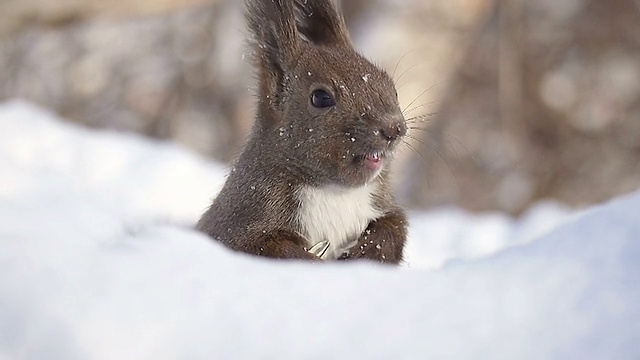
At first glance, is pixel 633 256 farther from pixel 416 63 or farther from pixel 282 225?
pixel 416 63

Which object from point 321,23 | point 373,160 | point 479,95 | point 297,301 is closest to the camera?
point 297,301

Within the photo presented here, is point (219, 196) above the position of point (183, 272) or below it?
above

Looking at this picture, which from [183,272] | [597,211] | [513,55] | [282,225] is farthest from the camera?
[513,55]

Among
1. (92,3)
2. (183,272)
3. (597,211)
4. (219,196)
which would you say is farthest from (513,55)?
(183,272)

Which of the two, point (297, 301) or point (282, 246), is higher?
point (282, 246)

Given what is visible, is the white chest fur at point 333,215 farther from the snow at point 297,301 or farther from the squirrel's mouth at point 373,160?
the snow at point 297,301

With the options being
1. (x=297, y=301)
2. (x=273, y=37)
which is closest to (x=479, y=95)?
(x=273, y=37)

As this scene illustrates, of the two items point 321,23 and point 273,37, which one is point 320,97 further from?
point 321,23

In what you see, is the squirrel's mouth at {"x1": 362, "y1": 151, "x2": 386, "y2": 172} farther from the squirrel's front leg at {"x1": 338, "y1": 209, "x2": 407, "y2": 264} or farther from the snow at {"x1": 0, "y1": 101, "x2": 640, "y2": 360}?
the snow at {"x1": 0, "y1": 101, "x2": 640, "y2": 360}
